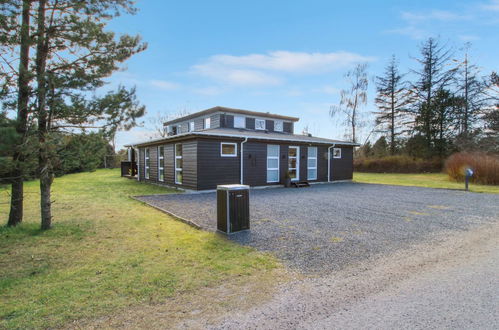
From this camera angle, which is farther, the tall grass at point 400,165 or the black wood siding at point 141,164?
the tall grass at point 400,165

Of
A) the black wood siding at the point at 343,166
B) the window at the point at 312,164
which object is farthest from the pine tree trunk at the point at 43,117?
the black wood siding at the point at 343,166

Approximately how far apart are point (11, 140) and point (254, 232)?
4.16m

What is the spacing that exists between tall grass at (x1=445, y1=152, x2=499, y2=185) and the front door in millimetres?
10812

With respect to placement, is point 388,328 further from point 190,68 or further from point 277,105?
point 277,105

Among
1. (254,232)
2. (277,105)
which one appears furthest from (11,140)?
(277,105)

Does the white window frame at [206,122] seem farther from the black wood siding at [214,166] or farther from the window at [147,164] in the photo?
the black wood siding at [214,166]

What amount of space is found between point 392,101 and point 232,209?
33.6 meters

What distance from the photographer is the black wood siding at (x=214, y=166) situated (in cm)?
1148

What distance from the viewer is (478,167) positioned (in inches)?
616

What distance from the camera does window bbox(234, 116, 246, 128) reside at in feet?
57.4

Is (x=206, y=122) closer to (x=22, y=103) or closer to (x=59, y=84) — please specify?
(x=59, y=84)

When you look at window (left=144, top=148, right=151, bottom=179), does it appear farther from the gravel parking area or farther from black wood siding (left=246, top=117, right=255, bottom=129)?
the gravel parking area

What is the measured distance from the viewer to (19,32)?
4.67 meters

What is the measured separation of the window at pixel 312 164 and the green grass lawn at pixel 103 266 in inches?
437
